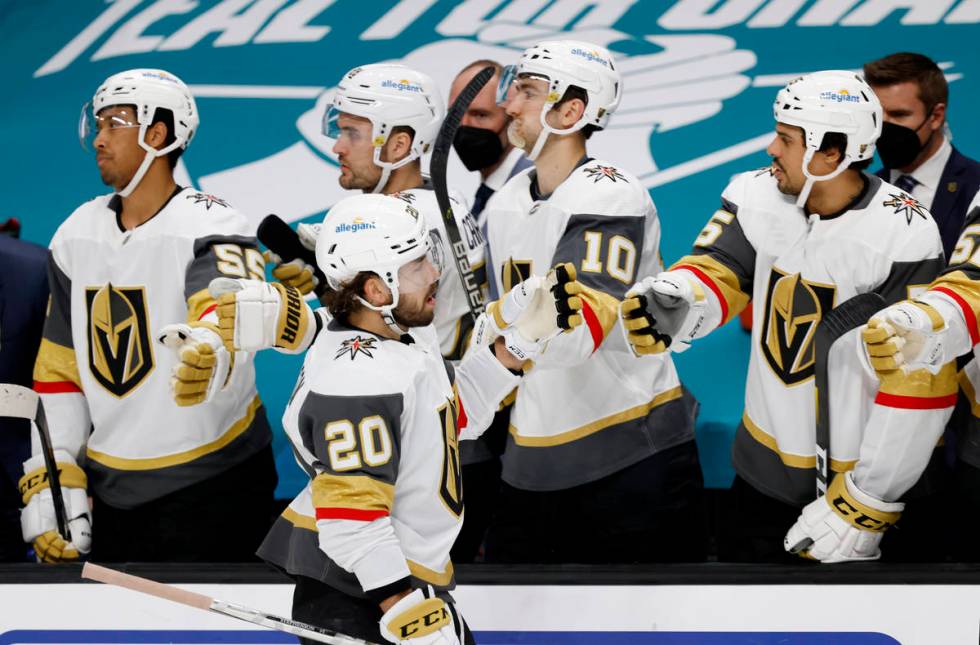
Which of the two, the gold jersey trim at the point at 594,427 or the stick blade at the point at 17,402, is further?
the stick blade at the point at 17,402

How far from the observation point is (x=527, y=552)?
4.01 metres

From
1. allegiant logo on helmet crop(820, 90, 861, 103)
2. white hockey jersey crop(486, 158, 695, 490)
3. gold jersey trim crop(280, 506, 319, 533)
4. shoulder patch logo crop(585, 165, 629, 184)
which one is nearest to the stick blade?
gold jersey trim crop(280, 506, 319, 533)

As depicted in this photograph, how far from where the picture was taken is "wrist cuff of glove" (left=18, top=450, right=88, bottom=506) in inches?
157

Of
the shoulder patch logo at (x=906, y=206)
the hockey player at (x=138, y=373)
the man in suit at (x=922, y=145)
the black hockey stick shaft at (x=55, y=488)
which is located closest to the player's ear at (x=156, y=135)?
the hockey player at (x=138, y=373)

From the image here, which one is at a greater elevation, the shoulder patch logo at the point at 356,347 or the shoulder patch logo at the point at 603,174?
the shoulder patch logo at the point at 603,174

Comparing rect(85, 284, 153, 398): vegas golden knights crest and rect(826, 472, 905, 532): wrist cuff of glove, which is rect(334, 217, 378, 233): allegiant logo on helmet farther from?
rect(826, 472, 905, 532): wrist cuff of glove

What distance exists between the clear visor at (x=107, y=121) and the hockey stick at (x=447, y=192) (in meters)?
0.83

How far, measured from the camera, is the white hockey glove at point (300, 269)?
4109 mm

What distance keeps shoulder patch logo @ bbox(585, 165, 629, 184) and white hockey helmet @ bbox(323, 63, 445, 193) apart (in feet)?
2.15

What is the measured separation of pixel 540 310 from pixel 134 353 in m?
1.26

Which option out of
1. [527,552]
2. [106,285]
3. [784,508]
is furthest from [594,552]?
[106,285]

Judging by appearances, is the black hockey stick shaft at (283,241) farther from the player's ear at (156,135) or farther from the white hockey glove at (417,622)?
the white hockey glove at (417,622)

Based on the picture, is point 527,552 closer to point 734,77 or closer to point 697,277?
point 697,277

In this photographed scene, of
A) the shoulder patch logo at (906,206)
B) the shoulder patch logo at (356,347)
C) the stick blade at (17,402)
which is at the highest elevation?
the shoulder patch logo at (356,347)
